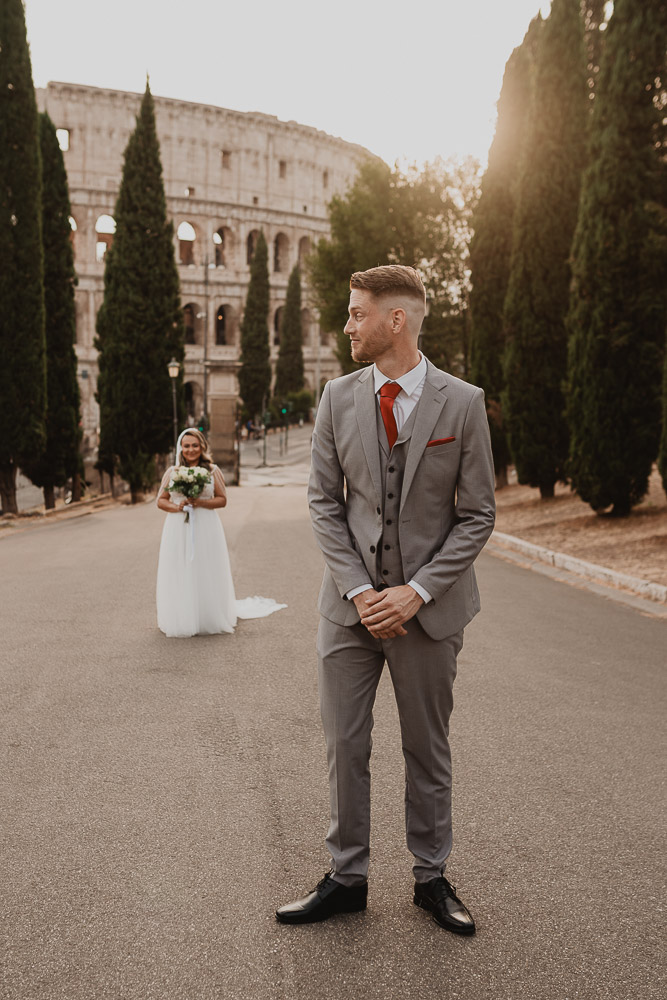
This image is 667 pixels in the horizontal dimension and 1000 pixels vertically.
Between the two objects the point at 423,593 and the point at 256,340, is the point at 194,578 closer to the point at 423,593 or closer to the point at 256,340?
the point at 423,593

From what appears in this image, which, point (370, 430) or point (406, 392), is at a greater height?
point (406, 392)

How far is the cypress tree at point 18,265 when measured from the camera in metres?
20.3

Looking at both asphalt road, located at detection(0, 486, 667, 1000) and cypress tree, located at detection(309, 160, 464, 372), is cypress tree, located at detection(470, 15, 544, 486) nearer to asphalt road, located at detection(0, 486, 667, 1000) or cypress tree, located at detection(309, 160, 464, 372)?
cypress tree, located at detection(309, 160, 464, 372)

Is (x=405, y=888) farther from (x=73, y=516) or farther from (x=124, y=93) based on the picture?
(x=124, y=93)

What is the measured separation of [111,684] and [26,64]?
62.9 ft

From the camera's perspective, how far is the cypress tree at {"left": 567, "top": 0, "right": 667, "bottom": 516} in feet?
48.1

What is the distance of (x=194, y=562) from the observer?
820 centimetres

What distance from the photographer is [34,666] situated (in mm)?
6777

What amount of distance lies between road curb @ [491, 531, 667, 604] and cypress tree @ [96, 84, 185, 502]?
15.6 meters

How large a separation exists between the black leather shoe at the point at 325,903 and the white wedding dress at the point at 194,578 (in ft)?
16.1

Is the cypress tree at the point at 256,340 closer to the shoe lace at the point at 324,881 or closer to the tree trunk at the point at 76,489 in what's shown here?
the tree trunk at the point at 76,489

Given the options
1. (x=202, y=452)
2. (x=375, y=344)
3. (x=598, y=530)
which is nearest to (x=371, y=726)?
(x=375, y=344)

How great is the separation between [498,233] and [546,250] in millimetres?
4772

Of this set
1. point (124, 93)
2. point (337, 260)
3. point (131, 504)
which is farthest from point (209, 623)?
point (124, 93)
